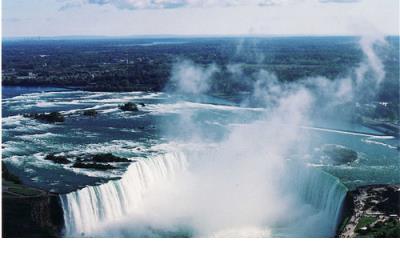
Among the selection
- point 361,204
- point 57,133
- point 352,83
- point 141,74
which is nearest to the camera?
point 361,204

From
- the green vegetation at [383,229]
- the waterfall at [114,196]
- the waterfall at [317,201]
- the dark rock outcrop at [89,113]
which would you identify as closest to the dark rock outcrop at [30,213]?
the waterfall at [114,196]

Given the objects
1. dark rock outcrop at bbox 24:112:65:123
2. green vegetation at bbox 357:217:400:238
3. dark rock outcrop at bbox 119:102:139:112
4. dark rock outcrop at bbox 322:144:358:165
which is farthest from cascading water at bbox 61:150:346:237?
dark rock outcrop at bbox 119:102:139:112

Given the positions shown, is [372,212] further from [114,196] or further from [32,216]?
[32,216]

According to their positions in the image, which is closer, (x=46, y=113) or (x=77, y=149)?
(x=77, y=149)

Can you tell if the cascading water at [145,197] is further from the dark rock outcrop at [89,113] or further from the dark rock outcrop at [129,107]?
the dark rock outcrop at [129,107]

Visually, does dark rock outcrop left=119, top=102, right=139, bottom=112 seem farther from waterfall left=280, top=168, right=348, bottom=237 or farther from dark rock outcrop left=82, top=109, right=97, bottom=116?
waterfall left=280, top=168, right=348, bottom=237

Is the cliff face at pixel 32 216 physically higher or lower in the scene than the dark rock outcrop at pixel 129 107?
lower
